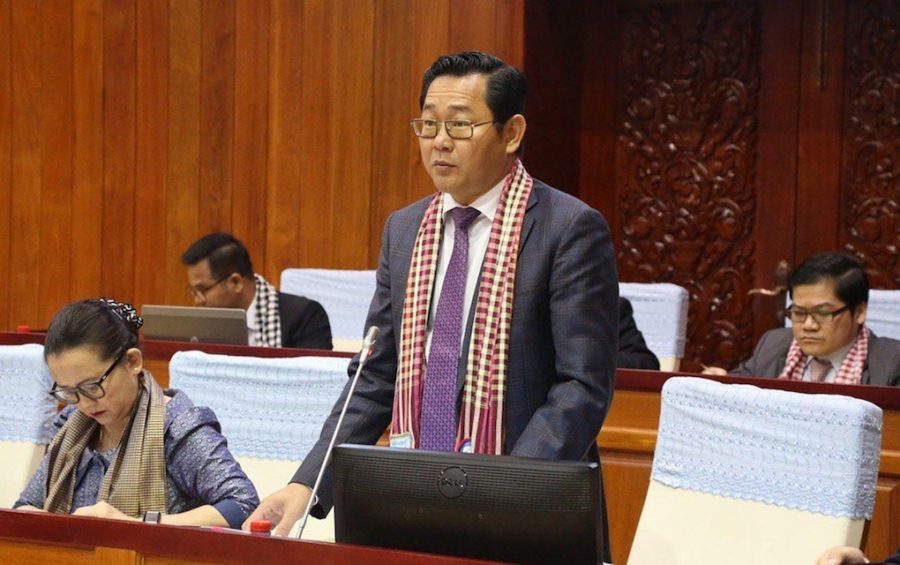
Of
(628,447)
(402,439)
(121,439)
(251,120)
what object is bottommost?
(628,447)

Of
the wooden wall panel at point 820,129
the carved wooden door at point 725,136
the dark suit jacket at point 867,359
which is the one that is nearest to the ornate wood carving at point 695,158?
the carved wooden door at point 725,136

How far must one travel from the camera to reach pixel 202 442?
2.54 metres

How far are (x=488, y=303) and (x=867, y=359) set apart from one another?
2.05 meters

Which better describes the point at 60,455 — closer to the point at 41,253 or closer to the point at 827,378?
the point at 827,378

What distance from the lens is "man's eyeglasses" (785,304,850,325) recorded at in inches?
155

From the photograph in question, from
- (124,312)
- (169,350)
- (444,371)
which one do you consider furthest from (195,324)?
(444,371)

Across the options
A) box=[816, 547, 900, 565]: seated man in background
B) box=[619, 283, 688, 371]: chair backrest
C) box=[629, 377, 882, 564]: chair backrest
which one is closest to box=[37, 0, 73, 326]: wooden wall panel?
box=[619, 283, 688, 371]: chair backrest

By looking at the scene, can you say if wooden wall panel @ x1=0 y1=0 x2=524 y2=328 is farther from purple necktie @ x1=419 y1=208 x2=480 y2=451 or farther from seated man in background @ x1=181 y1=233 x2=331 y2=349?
purple necktie @ x1=419 y1=208 x2=480 y2=451

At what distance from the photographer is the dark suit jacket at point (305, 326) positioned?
484cm

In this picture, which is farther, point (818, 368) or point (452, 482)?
point (818, 368)

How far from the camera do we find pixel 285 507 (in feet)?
6.81

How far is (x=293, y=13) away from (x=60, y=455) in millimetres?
3778

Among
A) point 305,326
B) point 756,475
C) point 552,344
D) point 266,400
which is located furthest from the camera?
point 305,326

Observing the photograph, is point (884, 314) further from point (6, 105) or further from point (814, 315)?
point (6, 105)
